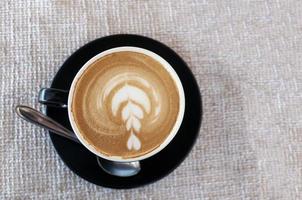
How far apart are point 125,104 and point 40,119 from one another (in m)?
0.12

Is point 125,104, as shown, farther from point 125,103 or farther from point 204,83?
point 204,83

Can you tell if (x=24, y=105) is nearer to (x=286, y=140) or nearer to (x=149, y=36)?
(x=149, y=36)

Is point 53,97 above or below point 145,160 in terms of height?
above

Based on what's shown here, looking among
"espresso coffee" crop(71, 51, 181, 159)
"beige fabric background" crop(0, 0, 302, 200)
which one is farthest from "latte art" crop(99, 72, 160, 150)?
"beige fabric background" crop(0, 0, 302, 200)

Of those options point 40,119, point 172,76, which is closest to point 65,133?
point 40,119

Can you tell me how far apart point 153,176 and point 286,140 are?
216mm

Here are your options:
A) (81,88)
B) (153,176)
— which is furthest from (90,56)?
(153,176)

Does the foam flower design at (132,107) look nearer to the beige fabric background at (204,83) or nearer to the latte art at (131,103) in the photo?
the latte art at (131,103)

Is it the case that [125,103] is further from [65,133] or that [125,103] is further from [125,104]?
[65,133]

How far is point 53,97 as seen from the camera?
2.07 ft

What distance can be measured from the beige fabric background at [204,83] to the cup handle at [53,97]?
0.20 feet

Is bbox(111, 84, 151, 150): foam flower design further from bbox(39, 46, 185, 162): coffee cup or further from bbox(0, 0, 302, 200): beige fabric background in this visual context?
bbox(0, 0, 302, 200): beige fabric background

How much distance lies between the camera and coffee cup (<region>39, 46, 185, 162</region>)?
2.01ft

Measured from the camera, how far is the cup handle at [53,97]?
627mm
